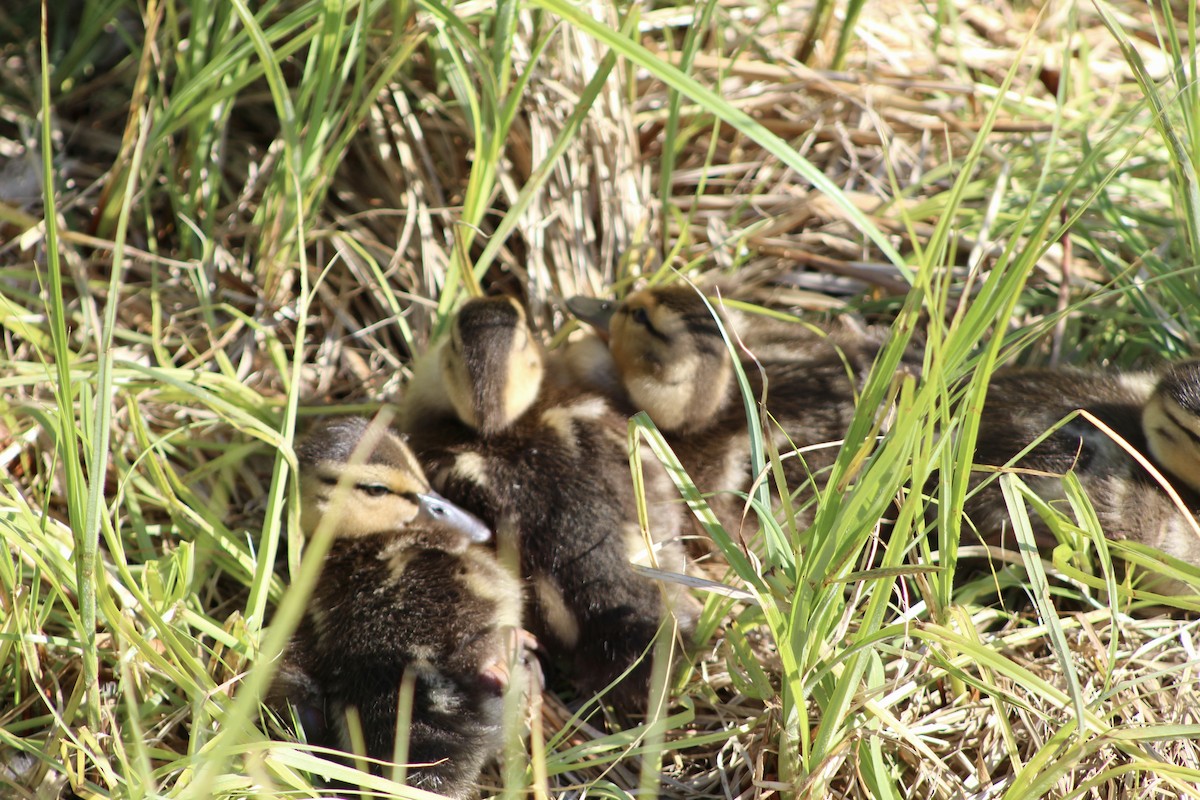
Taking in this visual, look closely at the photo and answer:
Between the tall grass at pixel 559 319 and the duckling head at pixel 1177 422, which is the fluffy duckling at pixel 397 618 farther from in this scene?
the duckling head at pixel 1177 422

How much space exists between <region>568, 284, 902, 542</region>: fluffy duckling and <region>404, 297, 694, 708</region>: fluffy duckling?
4.1 inches

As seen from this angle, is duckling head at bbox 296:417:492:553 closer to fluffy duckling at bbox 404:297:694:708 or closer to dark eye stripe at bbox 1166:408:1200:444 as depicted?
fluffy duckling at bbox 404:297:694:708

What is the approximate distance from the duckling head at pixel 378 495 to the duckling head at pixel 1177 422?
1.27 m

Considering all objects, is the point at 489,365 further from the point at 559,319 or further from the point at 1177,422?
the point at 1177,422

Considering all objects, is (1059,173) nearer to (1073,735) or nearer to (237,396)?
(1073,735)

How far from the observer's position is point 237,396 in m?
2.31

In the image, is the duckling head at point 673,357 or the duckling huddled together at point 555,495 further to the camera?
the duckling head at point 673,357

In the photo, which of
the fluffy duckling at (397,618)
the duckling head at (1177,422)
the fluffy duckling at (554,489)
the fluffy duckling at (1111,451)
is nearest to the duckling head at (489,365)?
the fluffy duckling at (554,489)

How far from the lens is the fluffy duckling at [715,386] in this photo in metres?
2.13

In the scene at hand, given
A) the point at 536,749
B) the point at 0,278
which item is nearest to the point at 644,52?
the point at 536,749

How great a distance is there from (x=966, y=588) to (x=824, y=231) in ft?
3.84

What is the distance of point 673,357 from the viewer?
7.09 feet

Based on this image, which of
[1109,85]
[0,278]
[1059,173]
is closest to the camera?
[0,278]

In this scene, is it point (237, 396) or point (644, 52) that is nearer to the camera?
point (644, 52)
